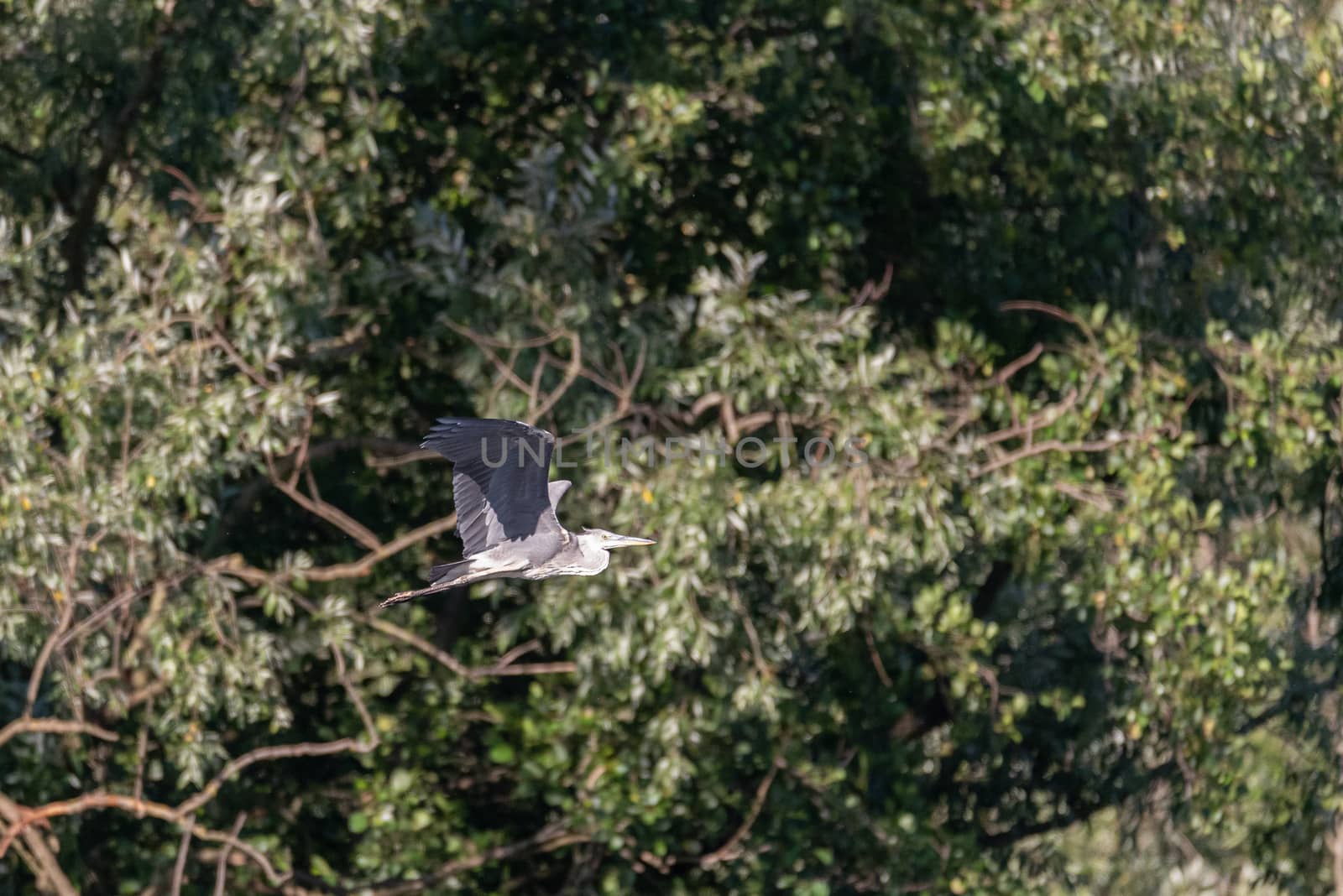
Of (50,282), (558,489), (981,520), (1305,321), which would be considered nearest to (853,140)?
(981,520)

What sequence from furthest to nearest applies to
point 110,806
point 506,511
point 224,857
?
point 110,806 → point 224,857 → point 506,511

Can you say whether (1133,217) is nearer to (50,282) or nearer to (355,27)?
(355,27)

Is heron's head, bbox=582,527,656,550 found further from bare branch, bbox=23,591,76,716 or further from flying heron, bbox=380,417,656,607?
bare branch, bbox=23,591,76,716

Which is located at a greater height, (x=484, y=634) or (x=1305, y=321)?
(x=1305, y=321)

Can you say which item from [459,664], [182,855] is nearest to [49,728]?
[182,855]

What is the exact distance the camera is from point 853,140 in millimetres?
9531

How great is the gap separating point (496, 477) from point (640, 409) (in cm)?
218

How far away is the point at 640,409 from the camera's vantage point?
8906 mm

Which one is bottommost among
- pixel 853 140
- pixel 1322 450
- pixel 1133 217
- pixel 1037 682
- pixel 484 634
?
pixel 1037 682

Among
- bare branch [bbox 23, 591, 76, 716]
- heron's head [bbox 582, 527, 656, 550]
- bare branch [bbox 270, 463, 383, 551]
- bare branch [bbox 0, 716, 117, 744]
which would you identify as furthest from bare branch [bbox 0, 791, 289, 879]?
heron's head [bbox 582, 527, 656, 550]

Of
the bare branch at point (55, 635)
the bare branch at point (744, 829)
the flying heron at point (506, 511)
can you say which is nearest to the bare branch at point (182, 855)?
the bare branch at point (55, 635)

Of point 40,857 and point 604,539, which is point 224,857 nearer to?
point 40,857

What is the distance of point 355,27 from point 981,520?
3.46 metres

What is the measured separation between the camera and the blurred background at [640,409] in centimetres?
875
